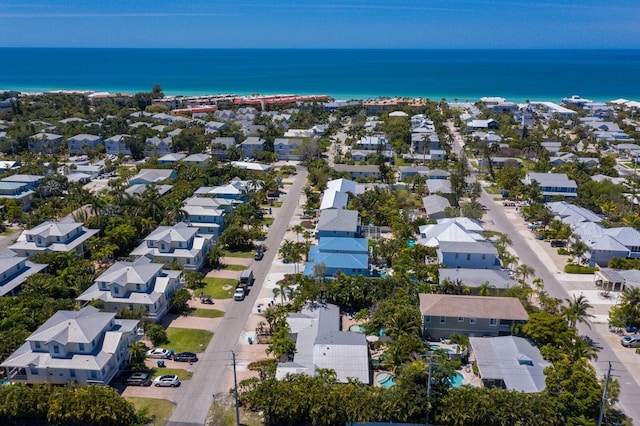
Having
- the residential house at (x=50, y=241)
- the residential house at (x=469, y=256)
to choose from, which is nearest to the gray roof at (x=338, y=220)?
the residential house at (x=469, y=256)

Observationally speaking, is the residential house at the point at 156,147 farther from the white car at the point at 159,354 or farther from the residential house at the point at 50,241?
the white car at the point at 159,354

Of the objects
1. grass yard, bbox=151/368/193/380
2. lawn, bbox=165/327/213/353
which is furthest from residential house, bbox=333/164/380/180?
grass yard, bbox=151/368/193/380

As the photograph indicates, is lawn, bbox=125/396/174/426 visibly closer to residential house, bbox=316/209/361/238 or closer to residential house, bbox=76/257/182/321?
residential house, bbox=76/257/182/321

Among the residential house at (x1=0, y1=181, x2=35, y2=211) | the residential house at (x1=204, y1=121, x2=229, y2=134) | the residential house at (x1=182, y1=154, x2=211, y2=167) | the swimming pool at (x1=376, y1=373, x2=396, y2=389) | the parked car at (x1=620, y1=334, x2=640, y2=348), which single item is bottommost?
the parked car at (x1=620, y1=334, x2=640, y2=348)

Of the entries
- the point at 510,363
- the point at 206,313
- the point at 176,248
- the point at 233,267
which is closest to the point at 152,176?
the point at 176,248

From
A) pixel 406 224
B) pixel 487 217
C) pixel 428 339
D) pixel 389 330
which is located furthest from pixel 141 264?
pixel 487 217

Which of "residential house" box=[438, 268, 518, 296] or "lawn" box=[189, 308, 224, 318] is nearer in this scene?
"lawn" box=[189, 308, 224, 318]
